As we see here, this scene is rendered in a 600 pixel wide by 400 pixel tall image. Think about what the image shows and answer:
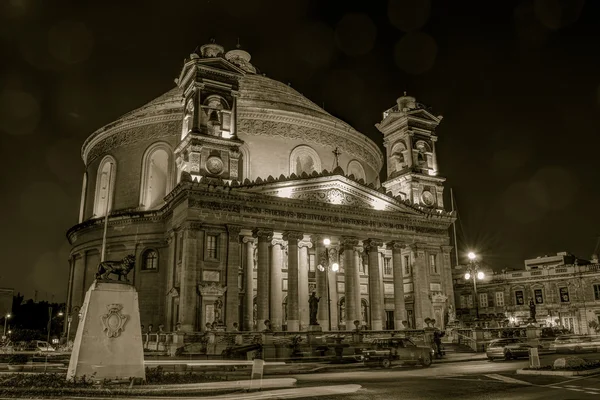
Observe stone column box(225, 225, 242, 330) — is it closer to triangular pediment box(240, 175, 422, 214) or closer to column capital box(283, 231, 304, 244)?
triangular pediment box(240, 175, 422, 214)

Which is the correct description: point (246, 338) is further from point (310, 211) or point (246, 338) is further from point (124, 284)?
point (124, 284)

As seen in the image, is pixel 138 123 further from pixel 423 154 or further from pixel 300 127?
pixel 423 154

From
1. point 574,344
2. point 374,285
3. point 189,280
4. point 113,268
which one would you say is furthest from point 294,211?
point 113,268

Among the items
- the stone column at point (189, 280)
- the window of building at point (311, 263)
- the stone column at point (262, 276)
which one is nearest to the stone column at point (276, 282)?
the stone column at point (262, 276)

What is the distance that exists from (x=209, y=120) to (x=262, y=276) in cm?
1282

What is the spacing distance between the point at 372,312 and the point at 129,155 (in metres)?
25.8

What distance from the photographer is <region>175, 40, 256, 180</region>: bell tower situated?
3841 cm

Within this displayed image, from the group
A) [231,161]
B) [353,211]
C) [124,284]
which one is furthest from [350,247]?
[124,284]

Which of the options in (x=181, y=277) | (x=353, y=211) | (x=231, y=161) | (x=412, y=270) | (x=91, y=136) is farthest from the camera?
(x=91, y=136)

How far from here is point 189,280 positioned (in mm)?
34812

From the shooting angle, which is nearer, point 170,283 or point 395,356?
point 395,356

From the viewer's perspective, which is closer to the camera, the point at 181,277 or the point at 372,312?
the point at 181,277

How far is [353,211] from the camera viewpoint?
139 feet

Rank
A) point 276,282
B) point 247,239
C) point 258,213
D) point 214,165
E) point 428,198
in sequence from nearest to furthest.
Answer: point 258,213 → point 214,165 → point 276,282 → point 247,239 → point 428,198
